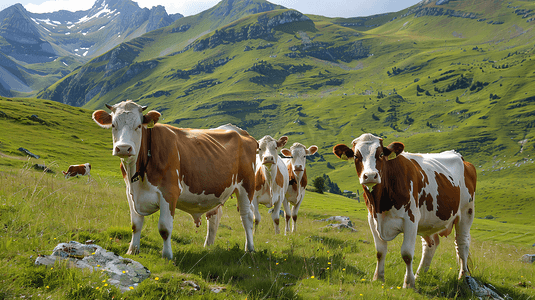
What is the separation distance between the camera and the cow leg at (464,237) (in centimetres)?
921

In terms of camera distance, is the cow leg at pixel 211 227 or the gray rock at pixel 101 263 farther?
the cow leg at pixel 211 227

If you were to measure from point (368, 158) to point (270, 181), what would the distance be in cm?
828

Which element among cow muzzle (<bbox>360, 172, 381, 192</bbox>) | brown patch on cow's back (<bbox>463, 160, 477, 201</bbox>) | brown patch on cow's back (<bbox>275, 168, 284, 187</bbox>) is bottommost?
brown patch on cow's back (<bbox>275, 168, 284, 187</bbox>)

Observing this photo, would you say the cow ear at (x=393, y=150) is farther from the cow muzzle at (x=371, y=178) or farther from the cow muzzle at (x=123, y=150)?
the cow muzzle at (x=123, y=150)

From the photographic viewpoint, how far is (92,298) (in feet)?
16.0

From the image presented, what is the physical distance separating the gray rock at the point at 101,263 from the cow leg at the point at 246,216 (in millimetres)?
3987

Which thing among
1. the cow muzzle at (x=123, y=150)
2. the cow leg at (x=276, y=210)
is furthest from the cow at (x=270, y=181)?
the cow muzzle at (x=123, y=150)

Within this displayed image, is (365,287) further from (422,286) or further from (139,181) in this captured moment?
(139,181)

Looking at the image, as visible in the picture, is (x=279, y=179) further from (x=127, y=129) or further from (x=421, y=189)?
(x=127, y=129)

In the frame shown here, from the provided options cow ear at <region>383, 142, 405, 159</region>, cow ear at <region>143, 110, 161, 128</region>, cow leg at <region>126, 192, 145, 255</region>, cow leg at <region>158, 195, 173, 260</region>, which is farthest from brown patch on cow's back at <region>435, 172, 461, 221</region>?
cow leg at <region>126, 192, 145, 255</region>

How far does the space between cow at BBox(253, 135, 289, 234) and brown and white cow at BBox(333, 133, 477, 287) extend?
18.2 ft

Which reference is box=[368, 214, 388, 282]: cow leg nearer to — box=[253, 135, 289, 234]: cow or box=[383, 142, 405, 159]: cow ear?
box=[383, 142, 405, 159]: cow ear

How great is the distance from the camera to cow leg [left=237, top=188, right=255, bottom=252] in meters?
9.70

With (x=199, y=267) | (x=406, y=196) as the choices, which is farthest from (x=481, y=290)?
(x=199, y=267)
